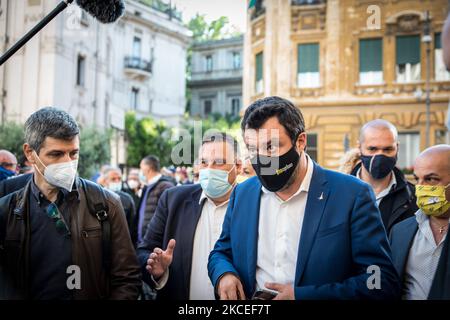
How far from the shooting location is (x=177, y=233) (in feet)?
11.6

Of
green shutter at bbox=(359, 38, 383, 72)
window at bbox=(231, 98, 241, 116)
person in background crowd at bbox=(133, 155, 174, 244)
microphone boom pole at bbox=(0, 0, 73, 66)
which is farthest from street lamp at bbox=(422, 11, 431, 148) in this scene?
window at bbox=(231, 98, 241, 116)

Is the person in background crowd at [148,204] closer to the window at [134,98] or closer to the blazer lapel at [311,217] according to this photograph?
the blazer lapel at [311,217]

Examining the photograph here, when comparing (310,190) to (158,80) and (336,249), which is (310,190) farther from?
→ (158,80)

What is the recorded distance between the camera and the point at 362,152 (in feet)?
14.3

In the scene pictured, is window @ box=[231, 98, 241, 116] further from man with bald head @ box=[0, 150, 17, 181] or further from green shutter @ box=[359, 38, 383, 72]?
man with bald head @ box=[0, 150, 17, 181]

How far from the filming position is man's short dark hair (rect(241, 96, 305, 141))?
258cm

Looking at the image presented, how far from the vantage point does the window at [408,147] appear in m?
16.4

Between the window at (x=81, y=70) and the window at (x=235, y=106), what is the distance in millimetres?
20955

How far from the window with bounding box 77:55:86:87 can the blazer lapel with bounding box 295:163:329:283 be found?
2149 centimetres

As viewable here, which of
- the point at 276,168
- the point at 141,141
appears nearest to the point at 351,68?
the point at 276,168

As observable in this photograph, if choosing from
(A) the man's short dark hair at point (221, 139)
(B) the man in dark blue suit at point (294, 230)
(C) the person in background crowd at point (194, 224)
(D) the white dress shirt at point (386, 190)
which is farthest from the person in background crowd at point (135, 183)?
(B) the man in dark blue suit at point (294, 230)

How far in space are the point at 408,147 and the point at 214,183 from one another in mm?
14524
